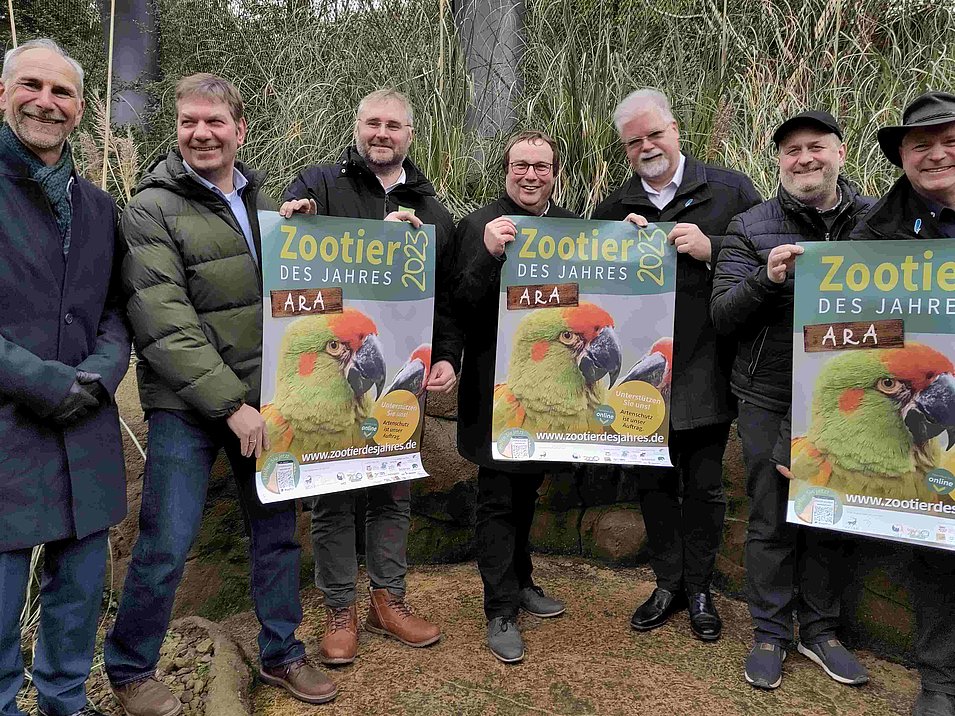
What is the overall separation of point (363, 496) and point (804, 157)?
2.21m

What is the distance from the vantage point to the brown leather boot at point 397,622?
8.90ft

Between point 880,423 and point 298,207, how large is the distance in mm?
2010

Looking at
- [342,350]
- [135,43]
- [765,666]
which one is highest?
[135,43]

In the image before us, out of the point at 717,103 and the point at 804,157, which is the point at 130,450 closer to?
the point at 804,157

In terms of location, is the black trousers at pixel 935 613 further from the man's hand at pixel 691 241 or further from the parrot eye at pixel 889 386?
the man's hand at pixel 691 241

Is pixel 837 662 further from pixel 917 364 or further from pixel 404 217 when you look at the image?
pixel 404 217

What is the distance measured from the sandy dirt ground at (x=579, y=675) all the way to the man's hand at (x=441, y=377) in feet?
3.43

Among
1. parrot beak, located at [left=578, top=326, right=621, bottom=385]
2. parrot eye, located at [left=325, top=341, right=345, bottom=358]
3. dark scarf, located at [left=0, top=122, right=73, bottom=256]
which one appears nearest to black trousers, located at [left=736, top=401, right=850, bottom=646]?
Answer: parrot beak, located at [left=578, top=326, right=621, bottom=385]

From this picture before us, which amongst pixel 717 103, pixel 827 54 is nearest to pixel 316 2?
pixel 717 103

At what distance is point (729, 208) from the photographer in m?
2.65

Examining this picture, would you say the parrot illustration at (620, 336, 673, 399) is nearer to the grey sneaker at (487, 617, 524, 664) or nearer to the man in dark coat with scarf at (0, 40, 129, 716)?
the grey sneaker at (487, 617, 524, 664)

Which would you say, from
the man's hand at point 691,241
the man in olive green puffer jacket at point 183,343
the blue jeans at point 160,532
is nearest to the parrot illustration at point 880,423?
the man's hand at point 691,241

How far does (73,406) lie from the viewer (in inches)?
73.8

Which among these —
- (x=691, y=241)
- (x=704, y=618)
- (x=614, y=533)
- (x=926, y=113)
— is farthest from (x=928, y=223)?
(x=614, y=533)
